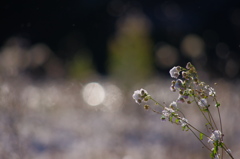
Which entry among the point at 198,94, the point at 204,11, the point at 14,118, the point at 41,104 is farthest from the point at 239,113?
the point at 204,11

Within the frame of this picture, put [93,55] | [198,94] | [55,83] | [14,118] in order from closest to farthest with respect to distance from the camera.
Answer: [198,94]
[14,118]
[55,83]
[93,55]

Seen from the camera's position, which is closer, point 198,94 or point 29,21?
point 198,94

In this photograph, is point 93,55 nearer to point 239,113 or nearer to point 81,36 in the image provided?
point 81,36

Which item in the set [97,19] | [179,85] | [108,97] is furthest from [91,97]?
[97,19]

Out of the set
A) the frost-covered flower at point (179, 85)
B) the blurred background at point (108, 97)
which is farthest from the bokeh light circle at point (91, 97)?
the frost-covered flower at point (179, 85)

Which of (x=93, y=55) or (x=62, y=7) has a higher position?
(x=62, y=7)

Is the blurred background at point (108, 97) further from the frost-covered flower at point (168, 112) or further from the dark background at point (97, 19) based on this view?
the frost-covered flower at point (168, 112)
